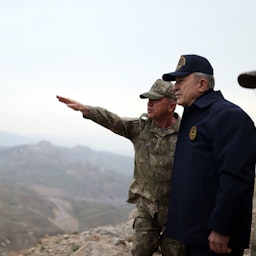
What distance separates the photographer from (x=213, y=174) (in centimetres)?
256

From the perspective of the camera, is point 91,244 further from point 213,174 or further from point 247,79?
point 247,79

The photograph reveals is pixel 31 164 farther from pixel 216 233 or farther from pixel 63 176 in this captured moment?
pixel 216 233

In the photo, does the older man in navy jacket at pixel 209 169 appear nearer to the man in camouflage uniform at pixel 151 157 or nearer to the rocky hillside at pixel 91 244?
the man in camouflage uniform at pixel 151 157

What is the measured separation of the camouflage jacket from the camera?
12.4 feet

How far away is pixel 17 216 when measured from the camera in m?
89.4

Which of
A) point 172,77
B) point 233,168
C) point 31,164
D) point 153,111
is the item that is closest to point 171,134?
point 153,111

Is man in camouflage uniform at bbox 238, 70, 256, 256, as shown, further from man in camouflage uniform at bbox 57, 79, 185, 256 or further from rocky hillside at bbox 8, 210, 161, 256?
rocky hillside at bbox 8, 210, 161, 256

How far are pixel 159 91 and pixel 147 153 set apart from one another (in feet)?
2.20

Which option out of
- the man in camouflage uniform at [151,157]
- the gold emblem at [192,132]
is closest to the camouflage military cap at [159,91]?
the man in camouflage uniform at [151,157]

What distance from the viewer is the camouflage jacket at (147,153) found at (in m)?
3.77

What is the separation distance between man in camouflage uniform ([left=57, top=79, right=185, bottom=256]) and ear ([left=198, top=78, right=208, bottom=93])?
969 mm

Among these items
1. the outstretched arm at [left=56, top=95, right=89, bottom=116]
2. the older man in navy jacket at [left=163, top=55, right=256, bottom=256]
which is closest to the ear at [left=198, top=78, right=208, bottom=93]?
the older man in navy jacket at [left=163, top=55, right=256, bottom=256]

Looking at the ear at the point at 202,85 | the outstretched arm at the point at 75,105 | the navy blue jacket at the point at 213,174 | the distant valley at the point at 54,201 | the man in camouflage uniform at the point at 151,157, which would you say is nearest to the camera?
the navy blue jacket at the point at 213,174

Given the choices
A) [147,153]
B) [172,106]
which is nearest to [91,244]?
[147,153]
